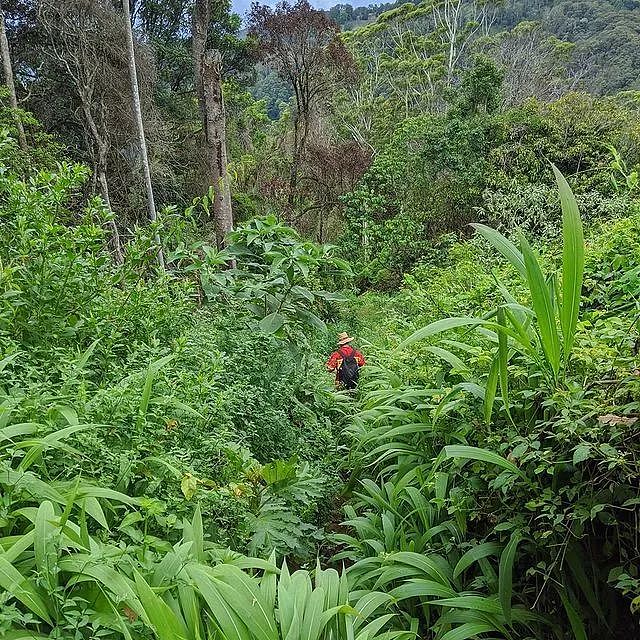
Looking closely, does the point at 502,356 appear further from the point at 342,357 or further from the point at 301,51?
the point at 301,51

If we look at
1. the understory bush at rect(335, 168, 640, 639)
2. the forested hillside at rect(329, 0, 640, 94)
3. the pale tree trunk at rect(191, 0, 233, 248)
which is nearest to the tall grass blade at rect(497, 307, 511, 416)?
the understory bush at rect(335, 168, 640, 639)

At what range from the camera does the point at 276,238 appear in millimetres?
2967

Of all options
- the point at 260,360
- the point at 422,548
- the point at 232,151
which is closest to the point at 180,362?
the point at 260,360

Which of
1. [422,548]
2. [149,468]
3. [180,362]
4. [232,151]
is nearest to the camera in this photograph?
[149,468]

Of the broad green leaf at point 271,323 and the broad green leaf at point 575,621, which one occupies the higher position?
the broad green leaf at point 271,323

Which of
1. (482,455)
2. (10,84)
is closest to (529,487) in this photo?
(482,455)

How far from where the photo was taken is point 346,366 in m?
4.19

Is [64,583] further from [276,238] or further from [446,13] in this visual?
[446,13]

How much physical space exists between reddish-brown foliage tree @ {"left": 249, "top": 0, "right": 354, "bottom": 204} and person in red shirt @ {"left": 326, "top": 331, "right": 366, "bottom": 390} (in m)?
8.65

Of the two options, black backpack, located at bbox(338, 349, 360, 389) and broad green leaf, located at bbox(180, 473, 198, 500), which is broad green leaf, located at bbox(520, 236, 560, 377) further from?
black backpack, located at bbox(338, 349, 360, 389)

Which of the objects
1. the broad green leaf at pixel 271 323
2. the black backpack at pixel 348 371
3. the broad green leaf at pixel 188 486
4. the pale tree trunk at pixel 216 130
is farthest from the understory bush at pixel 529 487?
the pale tree trunk at pixel 216 130

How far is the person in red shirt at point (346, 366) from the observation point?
13.6 feet

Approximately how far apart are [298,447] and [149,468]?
3.49 feet

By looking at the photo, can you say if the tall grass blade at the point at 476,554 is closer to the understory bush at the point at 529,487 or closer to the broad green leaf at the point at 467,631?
the understory bush at the point at 529,487
